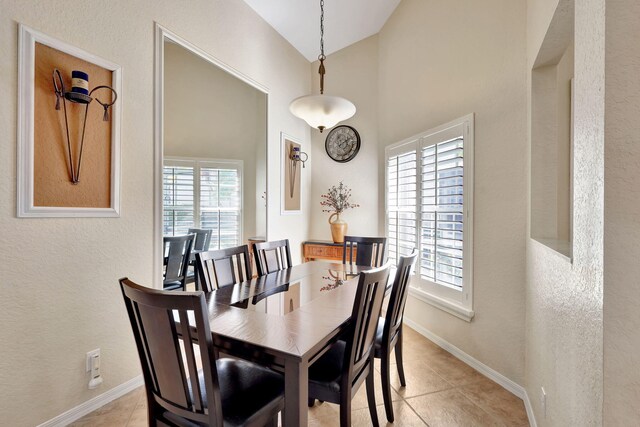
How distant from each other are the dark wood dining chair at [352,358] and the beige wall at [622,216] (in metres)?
0.80

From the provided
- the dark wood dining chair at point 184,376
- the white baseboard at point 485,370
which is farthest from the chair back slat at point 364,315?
the white baseboard at point 485,370

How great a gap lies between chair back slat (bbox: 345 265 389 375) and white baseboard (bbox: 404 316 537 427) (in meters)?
1.14

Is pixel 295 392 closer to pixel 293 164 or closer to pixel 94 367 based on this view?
pixel 94 367

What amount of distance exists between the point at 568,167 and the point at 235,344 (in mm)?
2161

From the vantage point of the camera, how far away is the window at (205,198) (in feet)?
8.70

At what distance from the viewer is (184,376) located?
112 cm

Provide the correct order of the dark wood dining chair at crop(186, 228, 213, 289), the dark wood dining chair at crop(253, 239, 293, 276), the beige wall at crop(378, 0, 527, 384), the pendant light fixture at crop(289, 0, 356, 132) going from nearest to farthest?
1. the beige wall at crop(378, 0, 527, 384)
2. the pendant light fixture at crop(289, 0, 356, 132)
3. the dark wood dining chair at crop(253, 239, 293, 276)
4. the dark wood dining chair at crop(186, 228, 213, 289)

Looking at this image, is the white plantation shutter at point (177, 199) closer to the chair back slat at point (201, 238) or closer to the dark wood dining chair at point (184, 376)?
the chair back slat at point (201, 238)

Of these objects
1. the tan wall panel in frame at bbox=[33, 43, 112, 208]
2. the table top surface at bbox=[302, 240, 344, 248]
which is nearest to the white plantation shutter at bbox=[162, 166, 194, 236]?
the tan wall panel in frame at bbox=[33, 43, 112, 208]

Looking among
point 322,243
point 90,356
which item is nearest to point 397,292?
point 90,356

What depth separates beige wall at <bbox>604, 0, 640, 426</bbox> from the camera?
742mm

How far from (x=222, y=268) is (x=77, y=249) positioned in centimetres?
87

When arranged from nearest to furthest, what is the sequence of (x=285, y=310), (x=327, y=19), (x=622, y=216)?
1. (x=622, y=216)
2. (x=285, y=310)
3. (x=327, y=19)

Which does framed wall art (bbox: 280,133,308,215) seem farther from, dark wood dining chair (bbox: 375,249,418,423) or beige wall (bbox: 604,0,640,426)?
beige wall (bbox: 604,0,640,426)
